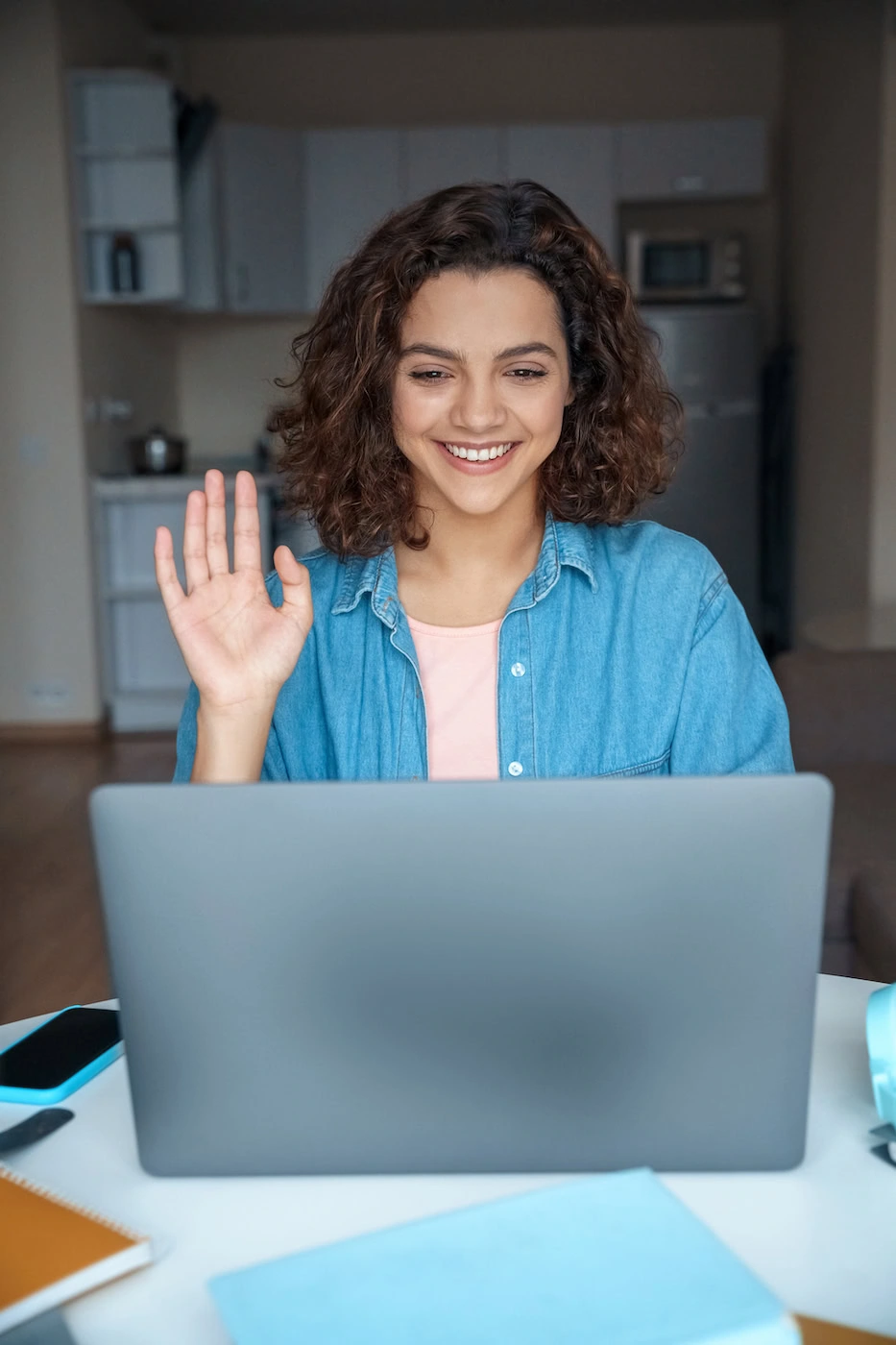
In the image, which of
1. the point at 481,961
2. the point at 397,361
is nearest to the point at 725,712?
the point at 397,361

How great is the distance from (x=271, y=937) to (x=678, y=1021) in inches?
8.7

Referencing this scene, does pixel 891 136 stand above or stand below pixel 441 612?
above

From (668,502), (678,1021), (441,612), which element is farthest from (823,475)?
(678,1021)

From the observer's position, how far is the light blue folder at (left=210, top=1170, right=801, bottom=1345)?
0.55m

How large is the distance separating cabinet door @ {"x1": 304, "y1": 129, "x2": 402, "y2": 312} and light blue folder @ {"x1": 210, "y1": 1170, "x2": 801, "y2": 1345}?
603 cm

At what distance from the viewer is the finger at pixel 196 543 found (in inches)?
45.8

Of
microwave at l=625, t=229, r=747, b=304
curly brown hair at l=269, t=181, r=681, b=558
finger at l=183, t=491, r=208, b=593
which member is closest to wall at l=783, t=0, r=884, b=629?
microwave at l=625, t=229, r=747, b=304

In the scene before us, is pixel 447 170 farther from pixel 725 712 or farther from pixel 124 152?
pixel 725 712

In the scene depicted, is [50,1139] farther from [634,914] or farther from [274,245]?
[274,245]

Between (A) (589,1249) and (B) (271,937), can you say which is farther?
(B) (271,937)

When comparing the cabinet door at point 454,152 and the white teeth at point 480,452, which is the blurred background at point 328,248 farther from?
the white teeth at point 480,452

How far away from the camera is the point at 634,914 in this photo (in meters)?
0.69

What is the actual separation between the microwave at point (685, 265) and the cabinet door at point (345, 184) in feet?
3.89

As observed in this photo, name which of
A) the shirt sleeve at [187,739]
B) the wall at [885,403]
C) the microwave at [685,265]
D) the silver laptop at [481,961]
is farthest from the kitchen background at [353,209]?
the silver laptop at [481,961]
